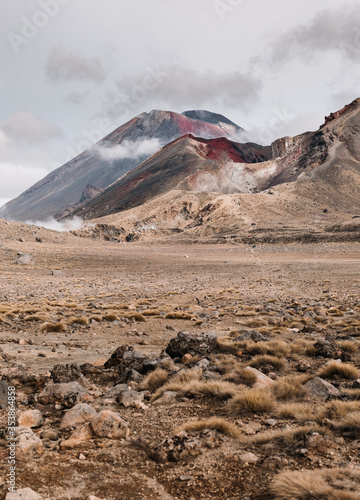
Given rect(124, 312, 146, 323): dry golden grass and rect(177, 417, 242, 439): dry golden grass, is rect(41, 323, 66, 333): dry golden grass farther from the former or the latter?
rect(177, 417, 242, 439): dry golden grass

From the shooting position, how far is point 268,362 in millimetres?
7340

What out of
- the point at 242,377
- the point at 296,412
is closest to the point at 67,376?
the point at 242,377

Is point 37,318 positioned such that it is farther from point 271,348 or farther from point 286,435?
point 286,435

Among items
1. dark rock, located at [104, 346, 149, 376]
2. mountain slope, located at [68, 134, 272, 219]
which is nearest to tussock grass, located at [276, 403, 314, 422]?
dark rock, located at [104, 346, 149, 376]

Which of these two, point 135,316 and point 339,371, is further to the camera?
point 135,316

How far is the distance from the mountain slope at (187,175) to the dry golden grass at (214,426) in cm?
12503

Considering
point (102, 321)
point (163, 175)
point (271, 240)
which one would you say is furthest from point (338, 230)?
point (163, 175)

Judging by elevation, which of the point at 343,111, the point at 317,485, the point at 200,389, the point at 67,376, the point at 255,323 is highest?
the point at 343,111

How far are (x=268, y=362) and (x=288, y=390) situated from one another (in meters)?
1.81

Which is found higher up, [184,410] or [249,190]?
[249,190]

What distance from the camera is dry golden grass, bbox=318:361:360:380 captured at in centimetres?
641

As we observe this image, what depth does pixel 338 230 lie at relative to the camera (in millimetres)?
68250

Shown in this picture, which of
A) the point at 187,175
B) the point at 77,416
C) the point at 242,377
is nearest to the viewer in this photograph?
the point at 77,416

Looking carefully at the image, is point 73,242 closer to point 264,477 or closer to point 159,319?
point 159,319
